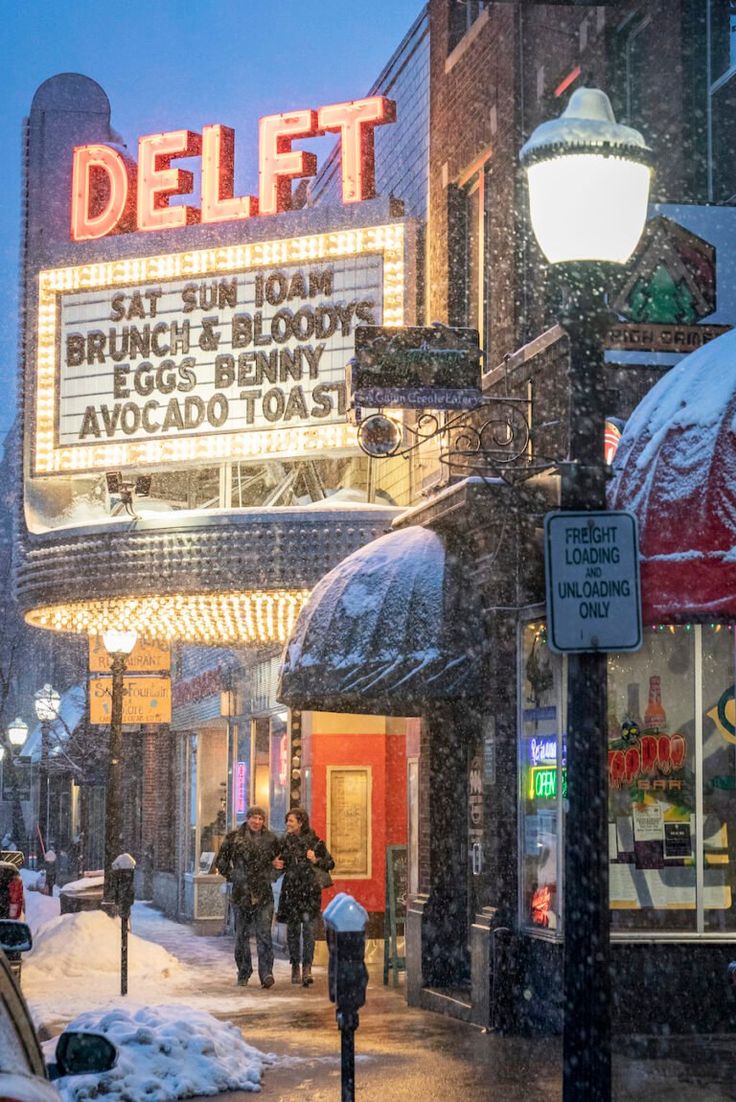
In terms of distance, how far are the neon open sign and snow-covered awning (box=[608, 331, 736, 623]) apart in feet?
32.6

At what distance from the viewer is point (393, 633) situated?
14984mm

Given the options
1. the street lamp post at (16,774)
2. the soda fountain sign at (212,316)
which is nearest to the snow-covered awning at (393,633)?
the soda fountain sign at (212,316)

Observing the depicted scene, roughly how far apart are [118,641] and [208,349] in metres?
3.87

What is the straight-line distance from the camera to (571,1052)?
6.85 meters

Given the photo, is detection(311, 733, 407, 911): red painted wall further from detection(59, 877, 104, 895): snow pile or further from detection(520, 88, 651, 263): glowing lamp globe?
detection(520, 88, 651, 263): glowing lamp globe

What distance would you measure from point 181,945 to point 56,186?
10580mm

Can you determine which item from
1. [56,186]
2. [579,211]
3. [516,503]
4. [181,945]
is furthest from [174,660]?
[579,211]

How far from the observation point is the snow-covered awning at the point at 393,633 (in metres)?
14.8

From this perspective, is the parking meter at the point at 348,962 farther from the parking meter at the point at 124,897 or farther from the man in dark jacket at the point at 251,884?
the man in dark jacket at the point at 251,884

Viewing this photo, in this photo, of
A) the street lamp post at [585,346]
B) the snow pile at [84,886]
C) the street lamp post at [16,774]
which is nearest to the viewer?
the street lamp post at [585,346]

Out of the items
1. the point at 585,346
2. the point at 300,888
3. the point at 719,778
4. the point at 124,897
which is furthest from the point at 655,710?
the point at 585,346

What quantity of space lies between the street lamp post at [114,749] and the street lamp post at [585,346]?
15.0 m

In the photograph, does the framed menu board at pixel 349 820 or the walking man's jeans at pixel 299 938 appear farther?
the framed menu board at pixel 349 820

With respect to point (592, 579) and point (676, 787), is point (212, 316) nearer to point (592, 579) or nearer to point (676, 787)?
point (676, 787)
